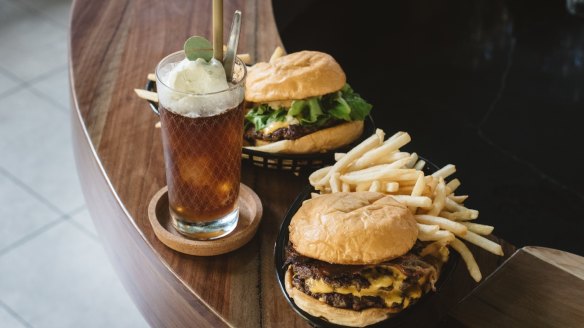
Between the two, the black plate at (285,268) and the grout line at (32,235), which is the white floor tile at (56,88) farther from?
the black plate at (285,268)

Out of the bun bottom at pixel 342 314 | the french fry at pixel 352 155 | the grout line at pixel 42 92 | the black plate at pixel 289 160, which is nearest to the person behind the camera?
the bun bottom at pixel 342 314

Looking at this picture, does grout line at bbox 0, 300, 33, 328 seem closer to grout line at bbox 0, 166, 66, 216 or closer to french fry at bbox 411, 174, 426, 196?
grout line at bbox 0, 166, 66, 216

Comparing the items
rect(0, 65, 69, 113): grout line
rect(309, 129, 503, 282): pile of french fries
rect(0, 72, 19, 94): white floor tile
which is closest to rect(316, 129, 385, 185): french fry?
rect(309, 129, 503, 282): pile of french fries

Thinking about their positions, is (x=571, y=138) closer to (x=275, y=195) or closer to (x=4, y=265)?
(x=275, y=195)

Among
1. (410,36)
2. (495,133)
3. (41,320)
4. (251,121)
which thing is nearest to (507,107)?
(495,133)

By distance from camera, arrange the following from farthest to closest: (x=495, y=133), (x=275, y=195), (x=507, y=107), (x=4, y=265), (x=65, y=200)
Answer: (x=507, y=107) → (x=495, y=133) → (x=65, y=200) → (x=4, y=265) → (x=275, y=195)

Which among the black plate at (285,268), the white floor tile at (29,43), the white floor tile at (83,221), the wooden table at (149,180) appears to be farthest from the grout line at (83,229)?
the black plate at (285,268)

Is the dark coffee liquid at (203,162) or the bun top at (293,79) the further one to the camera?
the bun top at (293,79)
